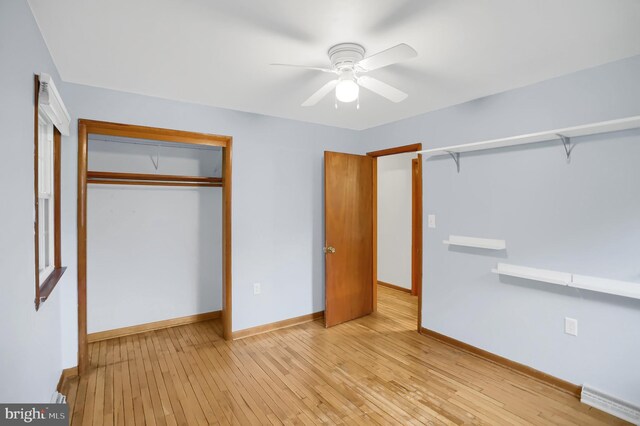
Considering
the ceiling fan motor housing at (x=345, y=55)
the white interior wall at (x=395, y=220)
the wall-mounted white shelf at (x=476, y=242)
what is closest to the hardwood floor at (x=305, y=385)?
the wall-mounted white shelf at (x=476, y=242)

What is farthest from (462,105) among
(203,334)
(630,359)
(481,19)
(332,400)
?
(203,334)

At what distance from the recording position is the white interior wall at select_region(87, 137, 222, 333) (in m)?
3.32

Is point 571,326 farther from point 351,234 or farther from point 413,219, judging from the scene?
point 413,219

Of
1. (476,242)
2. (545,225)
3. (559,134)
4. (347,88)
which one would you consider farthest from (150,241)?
(559,134)

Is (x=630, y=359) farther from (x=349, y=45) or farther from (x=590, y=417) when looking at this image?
(x=349, y=45)

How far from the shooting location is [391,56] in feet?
5.53

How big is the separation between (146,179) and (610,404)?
4.41 meters

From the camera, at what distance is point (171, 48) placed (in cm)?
201

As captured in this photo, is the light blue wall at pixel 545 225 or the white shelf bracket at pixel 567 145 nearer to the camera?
the light blue wall at pixel 545 225

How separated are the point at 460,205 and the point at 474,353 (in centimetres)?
140

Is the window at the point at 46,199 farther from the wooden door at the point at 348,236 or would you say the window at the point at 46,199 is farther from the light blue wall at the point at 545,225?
the light blue wall at the point at 545,225

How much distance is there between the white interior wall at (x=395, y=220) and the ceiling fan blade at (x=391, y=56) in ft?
11.2

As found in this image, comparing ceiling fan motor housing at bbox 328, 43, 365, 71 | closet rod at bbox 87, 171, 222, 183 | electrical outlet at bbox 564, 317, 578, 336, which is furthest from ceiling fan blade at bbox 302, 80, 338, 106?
electrical outlet at bbox 564, 317, 578, 336

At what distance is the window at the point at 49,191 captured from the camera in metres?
1.96
